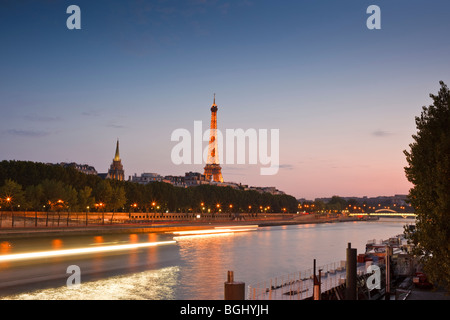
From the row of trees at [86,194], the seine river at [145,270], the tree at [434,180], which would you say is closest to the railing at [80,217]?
the row of trees at [86,194]

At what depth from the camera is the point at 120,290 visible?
2723cm

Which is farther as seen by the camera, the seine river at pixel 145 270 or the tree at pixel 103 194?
the tree at pixel 103 194

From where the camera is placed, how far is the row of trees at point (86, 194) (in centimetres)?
7369

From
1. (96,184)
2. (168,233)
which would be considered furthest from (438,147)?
(96,184)

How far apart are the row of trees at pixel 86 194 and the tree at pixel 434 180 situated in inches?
2528

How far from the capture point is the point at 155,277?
1294 inches

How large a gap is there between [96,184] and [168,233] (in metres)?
24.6

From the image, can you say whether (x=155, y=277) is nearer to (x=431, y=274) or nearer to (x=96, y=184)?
(x=431, y=274)

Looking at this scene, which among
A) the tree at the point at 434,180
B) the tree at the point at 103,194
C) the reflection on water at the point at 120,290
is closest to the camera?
the tree at the point at 434,180

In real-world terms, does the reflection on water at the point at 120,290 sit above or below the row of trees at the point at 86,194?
below

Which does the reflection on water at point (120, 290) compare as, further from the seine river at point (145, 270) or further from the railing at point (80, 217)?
the railing at point (80, 217)

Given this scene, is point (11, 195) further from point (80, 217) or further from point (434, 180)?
point (434, 180)

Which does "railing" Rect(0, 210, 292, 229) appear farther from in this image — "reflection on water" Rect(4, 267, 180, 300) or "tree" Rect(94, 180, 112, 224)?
"reflection on water" Rect(4, 267, 180, 300)

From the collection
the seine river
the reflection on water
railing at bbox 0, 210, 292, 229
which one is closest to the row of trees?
railing at bbox 0, 210, 292, 229
